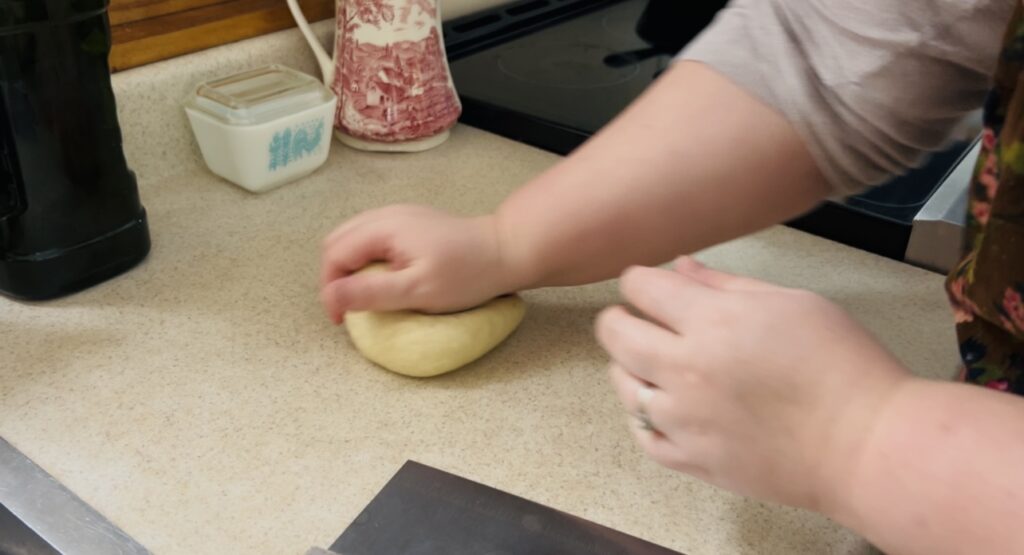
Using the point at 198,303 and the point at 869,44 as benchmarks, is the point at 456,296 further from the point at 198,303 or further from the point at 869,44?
the point at 869,44

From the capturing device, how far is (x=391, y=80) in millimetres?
756

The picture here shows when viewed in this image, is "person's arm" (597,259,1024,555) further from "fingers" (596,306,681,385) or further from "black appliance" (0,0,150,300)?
"black appliance" (0,0,150,300)

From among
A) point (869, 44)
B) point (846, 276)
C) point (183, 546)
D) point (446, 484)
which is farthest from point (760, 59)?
point (183, 546)

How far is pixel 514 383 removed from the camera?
52 centimetres

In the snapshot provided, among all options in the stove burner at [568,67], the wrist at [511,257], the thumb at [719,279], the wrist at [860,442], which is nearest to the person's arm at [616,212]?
the wrist at [511,257]

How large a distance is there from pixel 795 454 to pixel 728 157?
0.22 m

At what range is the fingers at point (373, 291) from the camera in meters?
0.51

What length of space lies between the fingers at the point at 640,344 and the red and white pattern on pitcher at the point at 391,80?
16.3 inches

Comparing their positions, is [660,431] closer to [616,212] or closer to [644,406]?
[644,406]

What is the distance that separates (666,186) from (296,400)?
0.81 feet

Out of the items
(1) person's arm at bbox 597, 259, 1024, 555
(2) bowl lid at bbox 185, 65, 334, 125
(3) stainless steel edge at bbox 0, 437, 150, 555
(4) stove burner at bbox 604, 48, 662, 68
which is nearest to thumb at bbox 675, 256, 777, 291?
(1) person's arm at bbox 597, 259, 1024, 555

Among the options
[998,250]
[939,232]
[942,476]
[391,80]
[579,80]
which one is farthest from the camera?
[579,80]

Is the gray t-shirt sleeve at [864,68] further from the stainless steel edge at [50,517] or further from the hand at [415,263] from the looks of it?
the stainless steel edge at [50,517]

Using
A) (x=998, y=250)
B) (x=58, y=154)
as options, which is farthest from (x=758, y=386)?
(x=58, y=154)
